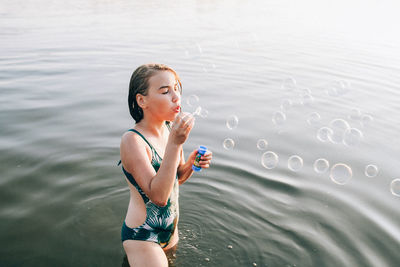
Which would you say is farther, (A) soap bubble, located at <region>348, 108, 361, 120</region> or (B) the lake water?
(A) soap bubble, located at <region>348, 108, 361, 120</region>

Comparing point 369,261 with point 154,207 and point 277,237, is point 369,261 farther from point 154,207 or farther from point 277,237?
point 154,207

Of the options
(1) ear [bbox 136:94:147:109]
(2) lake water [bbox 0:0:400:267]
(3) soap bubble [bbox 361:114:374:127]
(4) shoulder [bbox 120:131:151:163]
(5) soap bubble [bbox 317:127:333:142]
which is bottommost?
(2) lake water [bbox 0:0:400:267]

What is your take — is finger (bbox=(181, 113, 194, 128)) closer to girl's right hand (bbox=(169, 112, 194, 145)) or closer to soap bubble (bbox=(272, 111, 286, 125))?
girl's right hand (bbox=(169, 112, 194, 145))

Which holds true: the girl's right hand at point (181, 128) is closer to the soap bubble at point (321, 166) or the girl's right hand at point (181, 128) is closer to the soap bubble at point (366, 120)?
the soap bubble at point (321, 166)

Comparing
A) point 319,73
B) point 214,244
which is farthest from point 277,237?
point 319,73

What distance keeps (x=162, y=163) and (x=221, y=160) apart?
3214 mm

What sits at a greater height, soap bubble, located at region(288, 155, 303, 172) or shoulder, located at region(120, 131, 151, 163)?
shoulder, located at region(120, 131, 151, 163)

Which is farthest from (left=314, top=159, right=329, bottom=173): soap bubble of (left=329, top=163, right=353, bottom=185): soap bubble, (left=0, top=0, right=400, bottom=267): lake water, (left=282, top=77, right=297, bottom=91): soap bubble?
(left=282, top=77, right=297, bottom=91): soap bubble

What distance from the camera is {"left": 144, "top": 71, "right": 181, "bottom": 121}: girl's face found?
2973 mm

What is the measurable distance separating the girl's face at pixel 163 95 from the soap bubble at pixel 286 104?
239 inches

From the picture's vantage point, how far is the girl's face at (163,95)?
297cm

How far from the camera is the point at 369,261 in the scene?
3.77 metres

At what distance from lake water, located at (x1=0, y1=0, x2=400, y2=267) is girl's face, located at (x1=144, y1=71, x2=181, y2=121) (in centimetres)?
170

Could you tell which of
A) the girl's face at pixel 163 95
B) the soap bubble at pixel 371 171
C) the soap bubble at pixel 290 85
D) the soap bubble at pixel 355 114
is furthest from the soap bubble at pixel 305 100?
the girl's face at pixel 163 95
